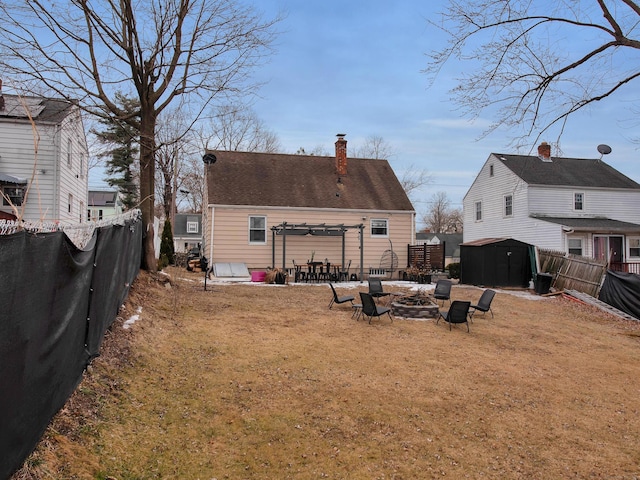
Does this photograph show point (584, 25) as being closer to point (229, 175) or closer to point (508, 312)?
point (508, 312)

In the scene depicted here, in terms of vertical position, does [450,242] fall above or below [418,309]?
above

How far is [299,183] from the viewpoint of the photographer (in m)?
22.0

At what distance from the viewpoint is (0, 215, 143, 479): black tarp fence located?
2.60 metres

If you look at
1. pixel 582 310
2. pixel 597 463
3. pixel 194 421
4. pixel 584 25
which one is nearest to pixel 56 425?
pixel 194 421

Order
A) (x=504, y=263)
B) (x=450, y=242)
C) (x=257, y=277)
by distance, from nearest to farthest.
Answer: (x=257, y=277), (x=504, y=263), (x=450, y=242)

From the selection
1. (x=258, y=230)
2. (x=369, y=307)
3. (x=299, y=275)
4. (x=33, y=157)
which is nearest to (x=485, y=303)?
(x=369, y=307)

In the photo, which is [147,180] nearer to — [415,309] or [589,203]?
[415,309]

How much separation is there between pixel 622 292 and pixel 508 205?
1175 cm

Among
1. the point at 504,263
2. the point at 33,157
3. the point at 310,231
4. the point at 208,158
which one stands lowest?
the point at 504,263

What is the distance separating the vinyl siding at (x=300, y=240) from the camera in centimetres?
1986

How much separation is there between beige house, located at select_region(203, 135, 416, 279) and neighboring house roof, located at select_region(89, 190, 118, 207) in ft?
50.3

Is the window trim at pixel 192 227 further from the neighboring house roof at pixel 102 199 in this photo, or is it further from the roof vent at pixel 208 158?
the roof vent at pixel 208 158

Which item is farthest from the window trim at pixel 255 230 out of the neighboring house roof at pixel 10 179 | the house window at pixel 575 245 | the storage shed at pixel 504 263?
the house window at pixel 575 245

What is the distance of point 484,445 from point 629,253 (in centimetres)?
2311
